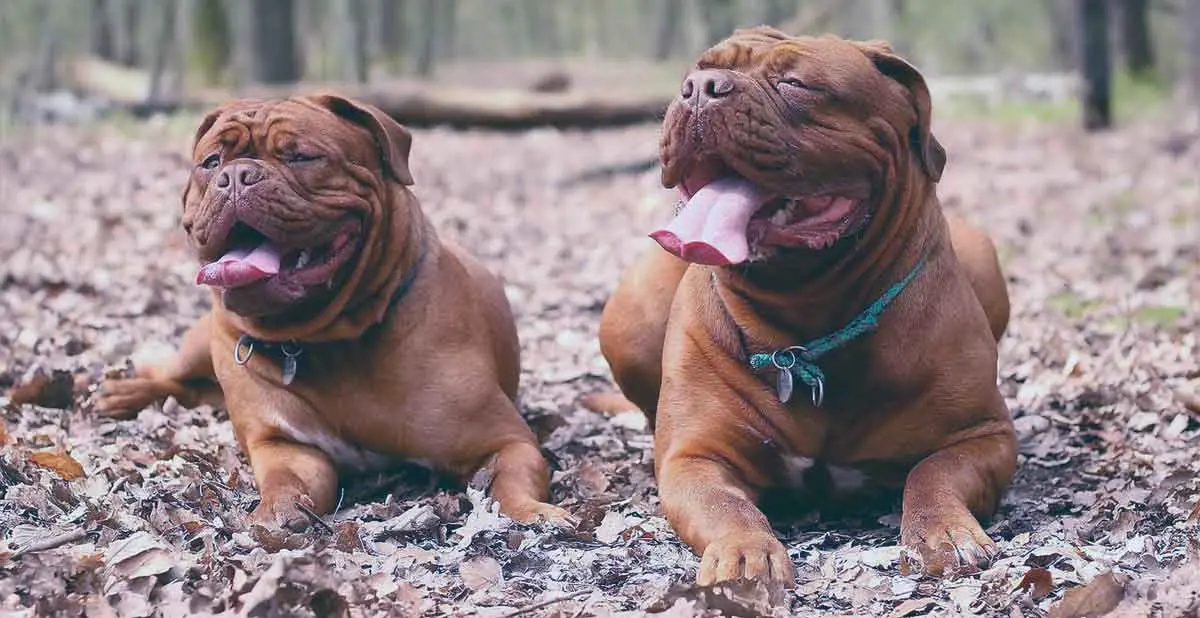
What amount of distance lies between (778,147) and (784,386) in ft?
2.66

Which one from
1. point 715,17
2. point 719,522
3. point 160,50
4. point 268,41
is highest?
point 719,522

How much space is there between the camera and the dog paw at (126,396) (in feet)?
20.0

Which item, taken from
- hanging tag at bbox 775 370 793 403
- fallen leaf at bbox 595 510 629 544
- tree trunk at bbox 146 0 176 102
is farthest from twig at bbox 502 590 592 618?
tree trunk at bbox 146 0 176 102

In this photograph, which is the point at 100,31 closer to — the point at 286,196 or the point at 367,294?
the point at 367,294

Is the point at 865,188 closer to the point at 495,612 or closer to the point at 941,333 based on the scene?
the point at 941,333

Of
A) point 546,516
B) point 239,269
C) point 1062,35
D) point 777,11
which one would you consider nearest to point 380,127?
point 239,269

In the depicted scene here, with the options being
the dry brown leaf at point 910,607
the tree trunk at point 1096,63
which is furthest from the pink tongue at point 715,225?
the tree trunk at point 1096,63

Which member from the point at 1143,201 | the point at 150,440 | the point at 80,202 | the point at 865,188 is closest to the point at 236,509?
the point at 150,440

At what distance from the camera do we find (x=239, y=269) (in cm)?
469

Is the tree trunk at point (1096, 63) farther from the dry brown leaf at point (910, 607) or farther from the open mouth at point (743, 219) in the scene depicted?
the dry brown leaf at point (910, 607)

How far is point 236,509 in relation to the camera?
4621 millimetres

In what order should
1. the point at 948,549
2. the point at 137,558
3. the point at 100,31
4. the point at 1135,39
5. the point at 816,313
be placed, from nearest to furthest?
the point at 137,558
the point at 948,549
the point at 816,313
the point at 1135,39
the point at 100,31

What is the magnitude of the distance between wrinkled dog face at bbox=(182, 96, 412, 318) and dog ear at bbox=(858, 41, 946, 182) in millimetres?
1758

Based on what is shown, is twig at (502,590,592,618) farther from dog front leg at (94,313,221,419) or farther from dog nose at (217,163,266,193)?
dog front leg at (94,313,221,419)
